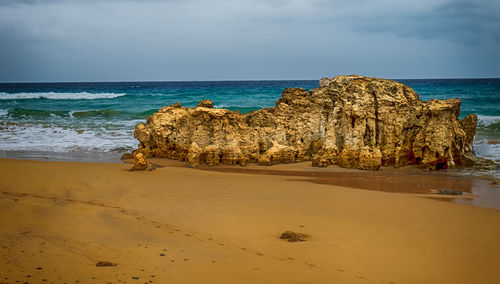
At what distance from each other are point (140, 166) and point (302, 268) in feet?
15.7

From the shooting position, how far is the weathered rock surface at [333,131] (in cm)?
831

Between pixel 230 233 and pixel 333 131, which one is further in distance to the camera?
pixel 333 131

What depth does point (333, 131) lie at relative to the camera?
879 centimetres

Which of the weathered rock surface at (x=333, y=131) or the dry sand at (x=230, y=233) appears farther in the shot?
the weathered rock surface at (x=333, y=131)

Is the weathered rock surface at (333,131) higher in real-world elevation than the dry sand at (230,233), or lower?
higher

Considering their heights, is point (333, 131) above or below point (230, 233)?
above

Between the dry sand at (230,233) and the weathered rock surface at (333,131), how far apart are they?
1.82 metres

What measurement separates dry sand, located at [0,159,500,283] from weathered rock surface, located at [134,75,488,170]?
1.82 metres

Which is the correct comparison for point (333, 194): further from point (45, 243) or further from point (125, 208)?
point (45, 243)

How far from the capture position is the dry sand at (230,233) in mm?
3562

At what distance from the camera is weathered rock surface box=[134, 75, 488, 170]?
8.31 m

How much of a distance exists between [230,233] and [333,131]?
15.7 ft

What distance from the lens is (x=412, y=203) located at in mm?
5898

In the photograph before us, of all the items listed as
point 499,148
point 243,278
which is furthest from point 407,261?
point 499,148
